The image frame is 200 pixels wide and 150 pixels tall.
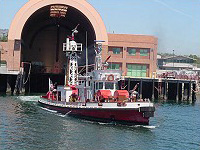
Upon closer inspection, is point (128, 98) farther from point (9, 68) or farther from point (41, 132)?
point (9, 68)

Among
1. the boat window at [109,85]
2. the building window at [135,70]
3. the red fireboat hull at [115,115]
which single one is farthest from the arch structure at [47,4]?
the red fireboat hull at [115,115]

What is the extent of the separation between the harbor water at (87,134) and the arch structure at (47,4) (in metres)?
33.5

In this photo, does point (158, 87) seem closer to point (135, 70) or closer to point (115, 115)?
point (135, 70)

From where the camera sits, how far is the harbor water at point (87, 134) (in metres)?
31.8

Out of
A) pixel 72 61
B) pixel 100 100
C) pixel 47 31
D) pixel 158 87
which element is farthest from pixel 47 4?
pixel 100 100

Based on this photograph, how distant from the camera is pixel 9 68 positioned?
3132 inches

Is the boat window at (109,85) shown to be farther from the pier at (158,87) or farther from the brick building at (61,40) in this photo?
the pier at (158,87)

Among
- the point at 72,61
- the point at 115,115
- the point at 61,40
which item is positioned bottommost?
the point at 115,115

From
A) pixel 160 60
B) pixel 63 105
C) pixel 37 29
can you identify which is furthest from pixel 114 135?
pixel 160 60

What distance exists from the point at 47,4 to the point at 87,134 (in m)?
48.2

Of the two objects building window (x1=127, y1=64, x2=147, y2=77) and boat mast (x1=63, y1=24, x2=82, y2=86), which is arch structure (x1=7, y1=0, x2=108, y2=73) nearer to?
building window (x1=127, y1=64, x2=147, y2=77)

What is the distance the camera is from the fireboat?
40.9 meters

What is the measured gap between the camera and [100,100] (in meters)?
43.0

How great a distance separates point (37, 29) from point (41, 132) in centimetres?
7130
